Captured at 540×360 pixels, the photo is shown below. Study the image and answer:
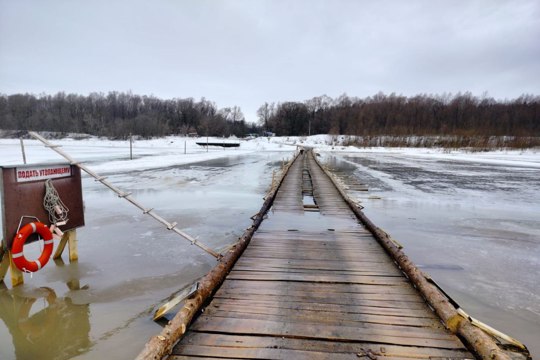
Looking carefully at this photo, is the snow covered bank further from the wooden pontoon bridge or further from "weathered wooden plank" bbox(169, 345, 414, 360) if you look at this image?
"weathered wooden plank" bbox(169, 345, 414, 360)

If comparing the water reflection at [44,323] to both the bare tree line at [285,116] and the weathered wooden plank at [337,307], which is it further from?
the bare tree line at [285,116]

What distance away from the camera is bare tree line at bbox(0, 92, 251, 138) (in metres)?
97.1

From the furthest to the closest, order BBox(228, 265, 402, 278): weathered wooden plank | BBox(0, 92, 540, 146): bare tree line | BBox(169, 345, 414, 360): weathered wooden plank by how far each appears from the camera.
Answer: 1. BBox(0, 92, 540, 146): bare tree line
2. BBox(228, 265, 402, 278): weathered wooden plank
3. BBox(169, 345, 414, 360): weathered wooden plank

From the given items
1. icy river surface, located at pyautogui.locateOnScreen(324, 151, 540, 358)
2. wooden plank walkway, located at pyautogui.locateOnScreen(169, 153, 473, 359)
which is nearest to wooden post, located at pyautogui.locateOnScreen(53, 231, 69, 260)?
wooden plank walkway, located at pyautogui.locateOnScreen(169, 153, 473, 359)

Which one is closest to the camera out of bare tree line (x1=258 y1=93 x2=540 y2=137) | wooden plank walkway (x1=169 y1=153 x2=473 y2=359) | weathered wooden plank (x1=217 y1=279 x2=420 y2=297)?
wooden plank walkway (x1=169 y1=153 x2=473 y2=359)

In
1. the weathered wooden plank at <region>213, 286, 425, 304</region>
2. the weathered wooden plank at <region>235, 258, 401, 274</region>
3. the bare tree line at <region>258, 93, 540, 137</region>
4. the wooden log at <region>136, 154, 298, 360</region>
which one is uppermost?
the bare tree line at <region>258, 93, 540, 137</region>

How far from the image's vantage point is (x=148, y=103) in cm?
12712

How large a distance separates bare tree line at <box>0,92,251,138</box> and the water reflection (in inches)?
3603

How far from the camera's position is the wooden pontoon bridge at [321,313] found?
2.62 meters

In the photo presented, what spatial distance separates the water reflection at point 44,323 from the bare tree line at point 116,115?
91.5m

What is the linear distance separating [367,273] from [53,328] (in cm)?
379

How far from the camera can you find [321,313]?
3.23 m

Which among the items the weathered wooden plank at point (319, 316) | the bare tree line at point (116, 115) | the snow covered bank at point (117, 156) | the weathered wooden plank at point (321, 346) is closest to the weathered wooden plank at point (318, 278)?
the weathered wooden plank at point (319, 316)

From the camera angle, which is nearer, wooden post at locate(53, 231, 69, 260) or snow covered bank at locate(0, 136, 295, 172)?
wooden post at locate(53, 231, 69, 260)
